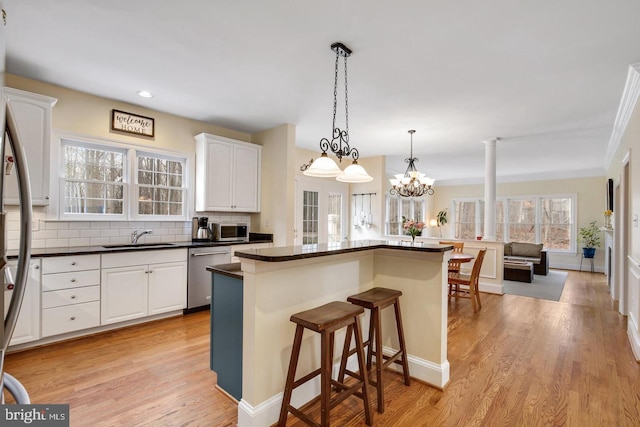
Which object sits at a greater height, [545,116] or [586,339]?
[545,116]

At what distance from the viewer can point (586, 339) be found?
3.31 metres

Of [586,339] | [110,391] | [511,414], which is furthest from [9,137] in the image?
[586,339]

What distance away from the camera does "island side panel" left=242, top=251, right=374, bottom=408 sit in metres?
1.85

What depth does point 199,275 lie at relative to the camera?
4020mm

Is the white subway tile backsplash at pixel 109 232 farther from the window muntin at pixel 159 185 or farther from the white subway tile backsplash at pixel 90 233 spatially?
the window muntin at pixel 159 185

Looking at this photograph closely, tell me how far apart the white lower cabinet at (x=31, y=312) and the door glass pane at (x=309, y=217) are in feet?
12.9

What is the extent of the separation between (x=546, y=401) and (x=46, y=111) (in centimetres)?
494

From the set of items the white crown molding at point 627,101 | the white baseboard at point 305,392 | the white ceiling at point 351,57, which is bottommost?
the white baseboard at point 305,392

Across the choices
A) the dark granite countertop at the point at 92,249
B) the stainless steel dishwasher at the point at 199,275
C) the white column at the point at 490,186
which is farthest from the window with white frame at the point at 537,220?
the stainless steel dishwasher at the point at 199,275

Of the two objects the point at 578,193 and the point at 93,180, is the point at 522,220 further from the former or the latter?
the point at 93,180

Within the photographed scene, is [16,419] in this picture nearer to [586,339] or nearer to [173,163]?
[173,163]

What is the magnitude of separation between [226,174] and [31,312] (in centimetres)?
258

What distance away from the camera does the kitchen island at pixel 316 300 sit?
1862mm

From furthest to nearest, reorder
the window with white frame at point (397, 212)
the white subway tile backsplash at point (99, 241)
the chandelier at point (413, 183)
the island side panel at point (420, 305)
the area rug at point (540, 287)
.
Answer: the window with white frame at point (397, 212)
the area rug at point (540, 287)
the chandelier at point (413, 183)
the white subway tile backsplash at point (99, 241)
the island side panel at point (420, 305)
